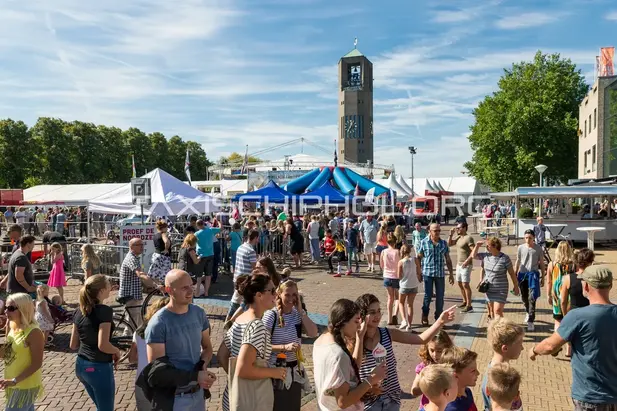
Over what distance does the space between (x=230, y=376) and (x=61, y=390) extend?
3.63 meters

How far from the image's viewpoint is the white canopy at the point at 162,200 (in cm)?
1507

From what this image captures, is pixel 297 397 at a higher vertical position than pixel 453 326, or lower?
higher

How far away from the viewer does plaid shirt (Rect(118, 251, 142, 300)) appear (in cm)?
732

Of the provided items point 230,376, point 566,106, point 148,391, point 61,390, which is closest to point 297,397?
point 230,376

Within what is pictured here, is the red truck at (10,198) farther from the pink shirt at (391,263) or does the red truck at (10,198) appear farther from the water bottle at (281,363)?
the water bottle at (281,363)

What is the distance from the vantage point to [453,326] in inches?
344

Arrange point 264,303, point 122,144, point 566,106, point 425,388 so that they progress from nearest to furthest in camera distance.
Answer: point 425,388 < point 264,303 < point 566,106 < point 122,144

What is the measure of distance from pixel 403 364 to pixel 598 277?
3738 mm

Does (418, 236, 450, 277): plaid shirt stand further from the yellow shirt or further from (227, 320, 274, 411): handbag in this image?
the yellow shirt

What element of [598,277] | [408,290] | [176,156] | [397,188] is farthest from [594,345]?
[176,156]

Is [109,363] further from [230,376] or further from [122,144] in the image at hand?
[122,144]

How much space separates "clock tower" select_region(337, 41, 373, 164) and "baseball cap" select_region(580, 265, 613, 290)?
11453 centimetres

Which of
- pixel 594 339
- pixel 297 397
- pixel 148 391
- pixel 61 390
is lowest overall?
pixel 61 390

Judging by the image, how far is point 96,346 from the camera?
414 centimetres
